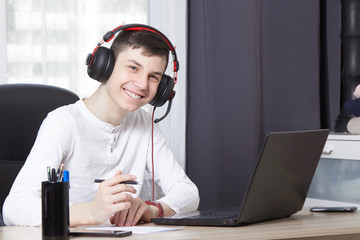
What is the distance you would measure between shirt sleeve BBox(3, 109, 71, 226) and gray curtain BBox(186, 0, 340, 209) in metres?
1.08

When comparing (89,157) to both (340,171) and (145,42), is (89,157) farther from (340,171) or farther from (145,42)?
(340,171)

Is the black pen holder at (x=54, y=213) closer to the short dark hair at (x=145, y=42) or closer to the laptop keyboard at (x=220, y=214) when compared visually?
the laptop keyboard at (x=220, y=214)

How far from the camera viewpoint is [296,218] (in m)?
1.34

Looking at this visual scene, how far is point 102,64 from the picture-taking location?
61.2 inches

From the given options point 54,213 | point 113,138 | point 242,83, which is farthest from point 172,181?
point 242,83

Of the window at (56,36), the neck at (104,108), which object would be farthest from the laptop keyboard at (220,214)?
the window at (56,36)

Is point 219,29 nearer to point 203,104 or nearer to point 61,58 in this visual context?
point 203,104

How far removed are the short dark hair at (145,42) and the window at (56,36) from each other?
2.55 feet

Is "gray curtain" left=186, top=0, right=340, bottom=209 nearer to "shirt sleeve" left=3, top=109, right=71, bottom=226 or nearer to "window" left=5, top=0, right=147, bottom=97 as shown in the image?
"window" left=5, top=0, right=147, bottom=97

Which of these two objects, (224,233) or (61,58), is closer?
(224,233)

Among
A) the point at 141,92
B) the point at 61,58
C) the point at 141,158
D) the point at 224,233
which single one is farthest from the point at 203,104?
the point at 224,233

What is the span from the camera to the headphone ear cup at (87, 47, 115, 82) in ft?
5.08

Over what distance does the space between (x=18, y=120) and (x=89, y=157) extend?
0.75ft

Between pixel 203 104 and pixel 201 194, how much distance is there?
381mm
